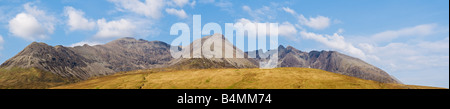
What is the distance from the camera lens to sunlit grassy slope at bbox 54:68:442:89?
Result: 7552 centimetres

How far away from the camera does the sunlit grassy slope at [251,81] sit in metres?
75.5

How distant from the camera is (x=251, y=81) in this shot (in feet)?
286

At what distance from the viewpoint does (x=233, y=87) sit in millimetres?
83812
